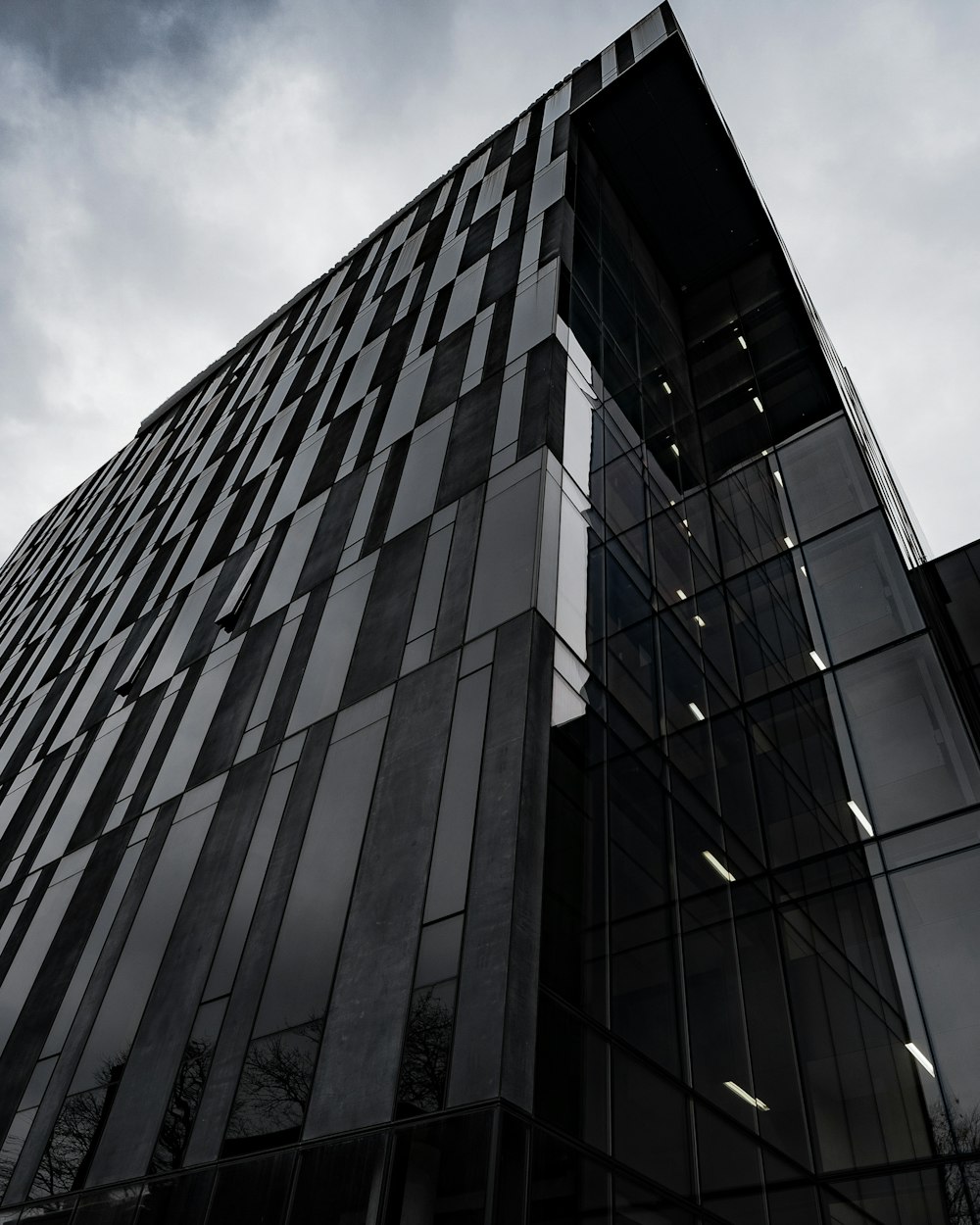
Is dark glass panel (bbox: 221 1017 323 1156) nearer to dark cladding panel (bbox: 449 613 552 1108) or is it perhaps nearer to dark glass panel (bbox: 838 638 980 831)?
dark cladding panel (bbox: 449 613 552 1108)

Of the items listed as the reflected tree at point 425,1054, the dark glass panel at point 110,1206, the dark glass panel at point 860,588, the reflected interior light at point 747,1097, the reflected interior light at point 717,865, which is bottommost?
the dark glass panel at point 110,1206

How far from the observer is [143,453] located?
5141 centimetres

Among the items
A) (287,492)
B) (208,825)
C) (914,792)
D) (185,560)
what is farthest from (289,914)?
(185,560)

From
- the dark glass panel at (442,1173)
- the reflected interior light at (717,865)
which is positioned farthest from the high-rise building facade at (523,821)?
the reflected interior light at (717,865)

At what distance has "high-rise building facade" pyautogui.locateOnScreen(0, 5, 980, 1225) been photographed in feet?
37.4

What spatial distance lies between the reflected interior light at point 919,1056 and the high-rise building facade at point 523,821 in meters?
0.06

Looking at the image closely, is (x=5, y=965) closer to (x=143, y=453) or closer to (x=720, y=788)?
(x=720, y=788)

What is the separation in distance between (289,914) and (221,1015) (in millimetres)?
1761

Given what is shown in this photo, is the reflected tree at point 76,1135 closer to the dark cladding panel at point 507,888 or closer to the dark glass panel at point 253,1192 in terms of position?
the dark glass panel at point 253,1192

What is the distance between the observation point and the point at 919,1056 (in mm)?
14742

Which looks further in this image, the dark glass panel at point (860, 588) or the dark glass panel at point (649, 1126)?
the dark glass panel at point (860, 588)

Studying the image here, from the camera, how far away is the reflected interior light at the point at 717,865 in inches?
619

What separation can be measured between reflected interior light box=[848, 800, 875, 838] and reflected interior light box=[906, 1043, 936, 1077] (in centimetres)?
383

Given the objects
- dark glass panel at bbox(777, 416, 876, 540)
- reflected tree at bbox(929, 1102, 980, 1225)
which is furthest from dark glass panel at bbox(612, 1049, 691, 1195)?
dark glass panel at bbox(777, 416, 876, 540)
